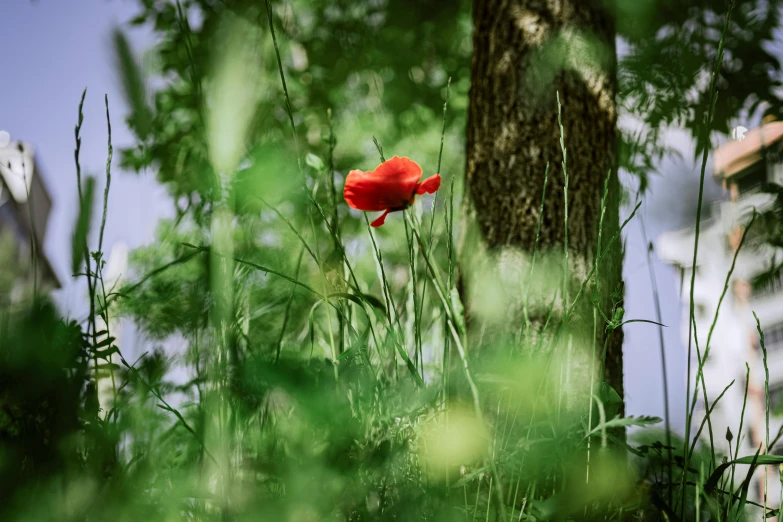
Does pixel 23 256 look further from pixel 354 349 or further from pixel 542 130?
pixel 542 130

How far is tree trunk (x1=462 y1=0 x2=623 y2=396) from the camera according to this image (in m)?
1.18

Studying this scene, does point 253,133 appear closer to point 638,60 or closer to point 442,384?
point 442,384

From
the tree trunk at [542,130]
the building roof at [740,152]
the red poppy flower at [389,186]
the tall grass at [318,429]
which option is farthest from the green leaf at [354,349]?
the tree trunk at [542,130]

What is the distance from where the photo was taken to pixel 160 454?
562mm

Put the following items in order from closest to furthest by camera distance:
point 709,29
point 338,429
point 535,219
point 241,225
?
1. point 338,429
2. point 241,225
3. point 535,219
4. point 709,29

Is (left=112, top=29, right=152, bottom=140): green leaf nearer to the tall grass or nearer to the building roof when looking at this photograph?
the tall grass

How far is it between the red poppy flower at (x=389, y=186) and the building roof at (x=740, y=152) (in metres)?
0.29

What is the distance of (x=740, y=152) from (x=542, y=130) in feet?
1.14

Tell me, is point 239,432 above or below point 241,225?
below

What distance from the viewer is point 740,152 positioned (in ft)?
3.67

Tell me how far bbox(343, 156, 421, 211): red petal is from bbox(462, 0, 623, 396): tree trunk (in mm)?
509

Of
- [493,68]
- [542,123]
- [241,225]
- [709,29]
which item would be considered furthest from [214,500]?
[709,29]

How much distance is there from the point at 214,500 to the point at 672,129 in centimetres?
150

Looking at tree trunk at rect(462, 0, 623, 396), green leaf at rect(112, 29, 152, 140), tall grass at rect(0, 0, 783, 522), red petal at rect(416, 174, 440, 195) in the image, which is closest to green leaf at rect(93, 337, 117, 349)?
tall grass at rect(0, 0, 783, 522)
